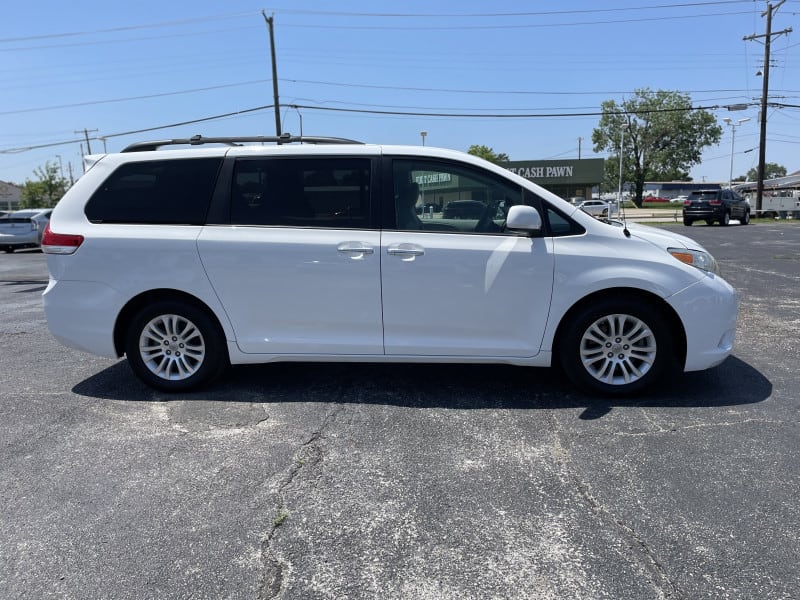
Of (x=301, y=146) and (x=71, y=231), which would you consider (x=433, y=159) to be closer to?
(x=301, y=146)

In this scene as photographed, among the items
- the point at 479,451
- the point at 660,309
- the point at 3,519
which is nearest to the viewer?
the point at 3,519

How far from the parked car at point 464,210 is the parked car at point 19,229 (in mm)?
20108

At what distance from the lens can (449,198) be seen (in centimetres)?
466

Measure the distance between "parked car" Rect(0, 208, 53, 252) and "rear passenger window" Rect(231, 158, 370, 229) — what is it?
62.7ft

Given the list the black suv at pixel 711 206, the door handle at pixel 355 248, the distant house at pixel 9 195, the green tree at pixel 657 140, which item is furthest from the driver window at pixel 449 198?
the distant house at pixel 9 195

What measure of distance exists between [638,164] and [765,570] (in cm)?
8497

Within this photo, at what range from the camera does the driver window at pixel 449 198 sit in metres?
4.54

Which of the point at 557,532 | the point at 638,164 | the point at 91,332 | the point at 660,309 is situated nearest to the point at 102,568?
the point at 557,532

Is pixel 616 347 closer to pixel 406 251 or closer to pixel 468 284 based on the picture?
pixel 468 284

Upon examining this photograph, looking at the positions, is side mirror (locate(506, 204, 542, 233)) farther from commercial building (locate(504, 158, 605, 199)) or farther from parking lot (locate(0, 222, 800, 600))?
commercial building (locate(504, 158, 605, 199))

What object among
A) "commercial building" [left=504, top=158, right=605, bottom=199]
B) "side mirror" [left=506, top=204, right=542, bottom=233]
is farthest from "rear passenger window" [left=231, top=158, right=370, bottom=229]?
"commercial building" [left=504, top=158, right=605, bottom=199]

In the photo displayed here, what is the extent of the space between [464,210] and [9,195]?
120545 mm

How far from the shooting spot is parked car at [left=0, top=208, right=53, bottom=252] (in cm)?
2067

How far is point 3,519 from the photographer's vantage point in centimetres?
302
